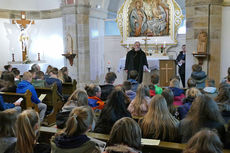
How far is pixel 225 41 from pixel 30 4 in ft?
29.8

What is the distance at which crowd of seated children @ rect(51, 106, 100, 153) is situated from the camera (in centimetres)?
238

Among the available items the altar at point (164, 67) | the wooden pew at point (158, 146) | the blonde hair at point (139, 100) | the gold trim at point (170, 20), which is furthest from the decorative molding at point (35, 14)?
the wooden pew at point (158, 146)

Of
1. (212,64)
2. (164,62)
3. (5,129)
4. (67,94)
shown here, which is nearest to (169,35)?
(164,62)

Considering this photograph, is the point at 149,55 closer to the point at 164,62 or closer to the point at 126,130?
the point at 164,62

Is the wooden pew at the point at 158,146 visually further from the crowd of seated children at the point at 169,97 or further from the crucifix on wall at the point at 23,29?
the crucifix on wall at the point at 23,29

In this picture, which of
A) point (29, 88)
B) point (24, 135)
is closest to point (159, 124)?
point (24, 135)

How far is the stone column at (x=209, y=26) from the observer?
8.03 meters

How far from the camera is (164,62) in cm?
995

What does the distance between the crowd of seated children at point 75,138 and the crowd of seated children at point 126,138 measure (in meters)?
0.29

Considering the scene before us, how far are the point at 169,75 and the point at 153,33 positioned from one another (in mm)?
2306

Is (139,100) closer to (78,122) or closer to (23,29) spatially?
(78,122)

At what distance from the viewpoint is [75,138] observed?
239 centimetres

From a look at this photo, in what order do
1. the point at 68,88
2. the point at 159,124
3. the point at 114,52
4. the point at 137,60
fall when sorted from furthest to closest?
the point at 114,52, the point at 137,60, the point at 68,88, the point at 159,124

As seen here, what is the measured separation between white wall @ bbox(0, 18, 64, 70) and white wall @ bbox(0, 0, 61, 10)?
0.66m
